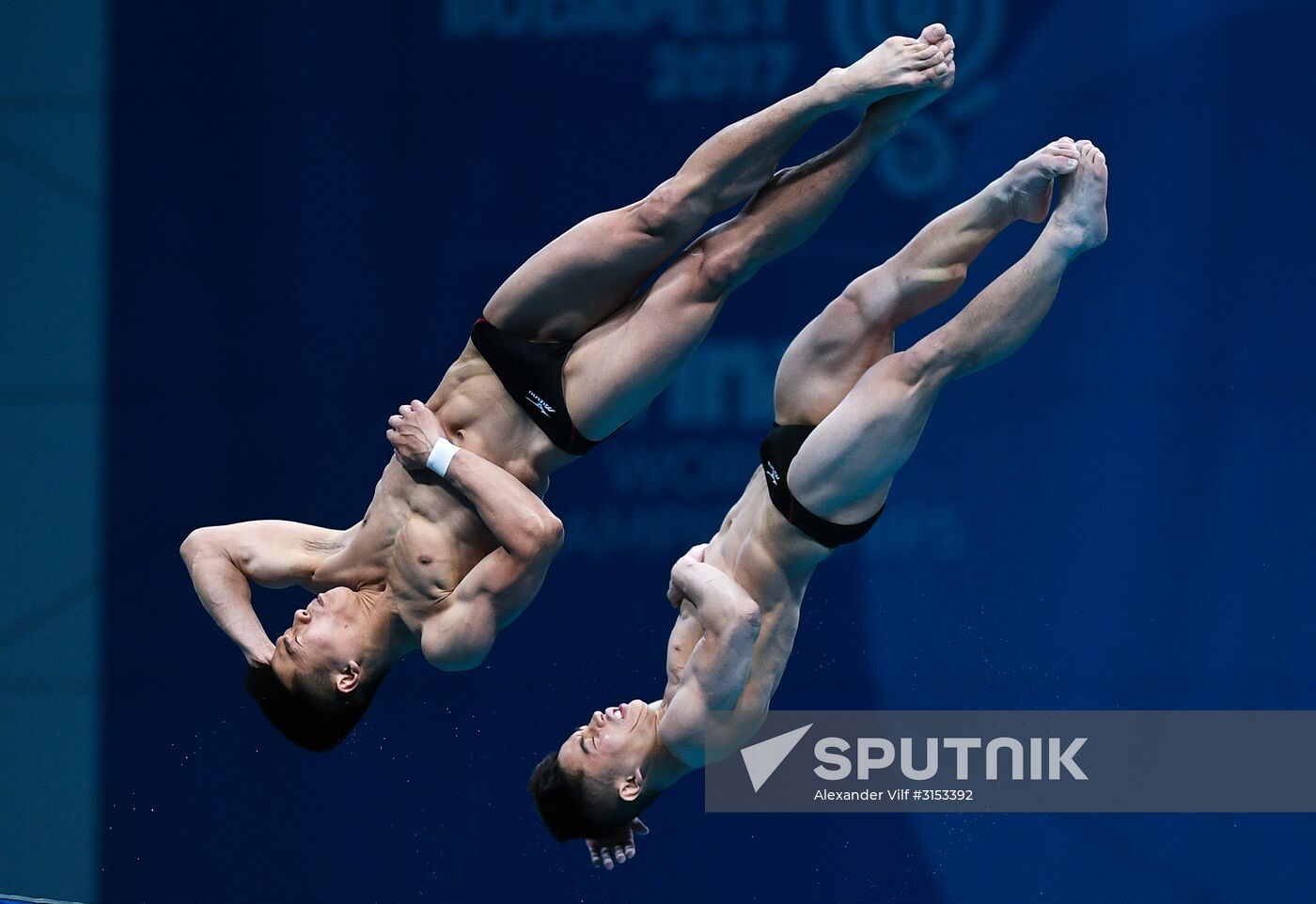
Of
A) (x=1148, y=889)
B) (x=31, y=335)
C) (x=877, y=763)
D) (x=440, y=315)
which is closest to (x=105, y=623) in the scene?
(x=31, y=335)

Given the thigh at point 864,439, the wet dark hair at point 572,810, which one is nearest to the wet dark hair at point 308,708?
the wet dark hair at point 572,810

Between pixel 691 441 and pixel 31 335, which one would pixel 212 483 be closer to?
pixel 31 335

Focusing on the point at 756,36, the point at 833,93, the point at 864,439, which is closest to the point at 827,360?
the point at 864,439

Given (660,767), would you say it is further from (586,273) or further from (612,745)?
(586,273)

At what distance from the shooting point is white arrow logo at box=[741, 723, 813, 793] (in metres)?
6.92

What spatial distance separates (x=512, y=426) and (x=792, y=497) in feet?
2.79

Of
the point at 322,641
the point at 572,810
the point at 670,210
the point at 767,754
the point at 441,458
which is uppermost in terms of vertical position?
the point at 670,210

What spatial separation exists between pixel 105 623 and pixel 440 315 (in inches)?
76.9

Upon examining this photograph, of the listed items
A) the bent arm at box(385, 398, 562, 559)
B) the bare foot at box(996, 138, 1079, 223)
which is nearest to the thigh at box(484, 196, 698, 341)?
the bent arm at box(385, 398, 562, 559)

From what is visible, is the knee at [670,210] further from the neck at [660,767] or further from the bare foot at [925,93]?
the neck at [660,767]

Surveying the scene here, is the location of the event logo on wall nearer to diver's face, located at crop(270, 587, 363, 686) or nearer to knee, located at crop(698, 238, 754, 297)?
knee, located at crop(698, 238, 754, 297)

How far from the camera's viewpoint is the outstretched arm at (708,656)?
15.5 feet

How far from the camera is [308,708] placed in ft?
16.0

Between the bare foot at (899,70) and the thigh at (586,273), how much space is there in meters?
0.63
